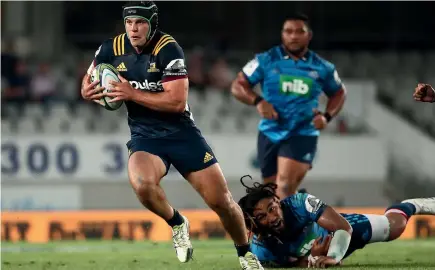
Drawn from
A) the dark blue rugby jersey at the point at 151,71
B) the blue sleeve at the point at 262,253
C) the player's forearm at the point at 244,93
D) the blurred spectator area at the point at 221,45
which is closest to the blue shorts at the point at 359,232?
the blue sleeve at the point at 262,253

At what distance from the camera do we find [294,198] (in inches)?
380

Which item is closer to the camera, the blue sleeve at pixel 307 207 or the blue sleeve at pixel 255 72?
the blue sleeve at pixel 307 207

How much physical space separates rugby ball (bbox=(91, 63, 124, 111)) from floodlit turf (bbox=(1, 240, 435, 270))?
72.9 inches

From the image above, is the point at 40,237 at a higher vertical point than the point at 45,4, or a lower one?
lower

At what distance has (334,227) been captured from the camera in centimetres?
935

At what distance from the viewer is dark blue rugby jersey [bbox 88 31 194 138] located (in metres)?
8.88

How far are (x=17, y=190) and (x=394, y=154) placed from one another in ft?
21.3

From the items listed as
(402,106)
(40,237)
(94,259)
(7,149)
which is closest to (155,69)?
(94,259)

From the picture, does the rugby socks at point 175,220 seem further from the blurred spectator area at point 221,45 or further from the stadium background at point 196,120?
the blurred spectator area at point 221,45

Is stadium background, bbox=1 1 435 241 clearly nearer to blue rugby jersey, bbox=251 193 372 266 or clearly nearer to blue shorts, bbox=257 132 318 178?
blue shorts, bbox=257 132 318 178

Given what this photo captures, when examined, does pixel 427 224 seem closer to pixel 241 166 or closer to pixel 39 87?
→ pixel 241 166

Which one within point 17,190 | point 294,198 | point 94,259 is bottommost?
point 17,190

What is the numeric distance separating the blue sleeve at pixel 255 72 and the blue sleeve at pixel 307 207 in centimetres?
299

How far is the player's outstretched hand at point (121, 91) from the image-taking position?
8.75 m
